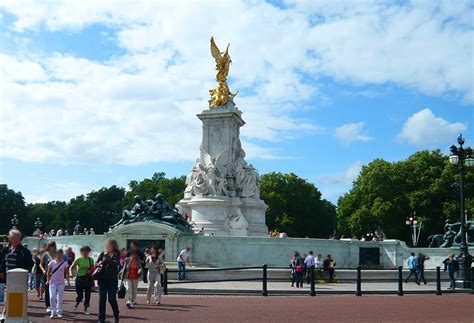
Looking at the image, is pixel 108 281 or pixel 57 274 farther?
pixel 57 274

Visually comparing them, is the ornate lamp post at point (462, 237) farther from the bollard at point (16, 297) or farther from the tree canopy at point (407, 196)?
the tree canopy at point (407, 196)

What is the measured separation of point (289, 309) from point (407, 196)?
187 ft

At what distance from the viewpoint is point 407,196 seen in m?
71.8

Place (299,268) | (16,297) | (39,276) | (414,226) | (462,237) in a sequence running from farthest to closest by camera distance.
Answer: (414,226) → (462,237) → (299,268) → (39,276) → (16,297)

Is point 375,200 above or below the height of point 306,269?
above

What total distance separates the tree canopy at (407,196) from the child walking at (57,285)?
5774 centimetres

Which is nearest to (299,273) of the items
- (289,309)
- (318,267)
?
(318,267)

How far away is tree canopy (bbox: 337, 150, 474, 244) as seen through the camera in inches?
2734

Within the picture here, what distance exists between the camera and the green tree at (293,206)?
287ft

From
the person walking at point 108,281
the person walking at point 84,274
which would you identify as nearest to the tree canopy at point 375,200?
the person walking at point 84,274

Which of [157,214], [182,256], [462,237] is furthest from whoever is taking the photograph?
[157,214]

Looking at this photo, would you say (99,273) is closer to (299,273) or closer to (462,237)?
(299,273)

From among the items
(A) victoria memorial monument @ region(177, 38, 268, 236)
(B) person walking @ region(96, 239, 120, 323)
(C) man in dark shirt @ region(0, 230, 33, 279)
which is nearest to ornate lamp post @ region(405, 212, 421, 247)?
(A) victoria memorial monument @ region(177, 38, 268, 236)

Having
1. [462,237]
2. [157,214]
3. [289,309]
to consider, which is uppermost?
[157,214]
